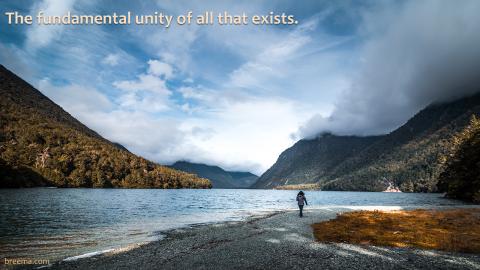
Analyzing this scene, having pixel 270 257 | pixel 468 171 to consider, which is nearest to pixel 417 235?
pixel 270 257

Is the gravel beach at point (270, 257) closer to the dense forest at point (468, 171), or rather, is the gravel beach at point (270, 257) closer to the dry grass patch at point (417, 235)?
the dry grass patch at point (417, 235)

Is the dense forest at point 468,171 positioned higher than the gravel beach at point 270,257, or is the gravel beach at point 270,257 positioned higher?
the dense forest at point 468,171

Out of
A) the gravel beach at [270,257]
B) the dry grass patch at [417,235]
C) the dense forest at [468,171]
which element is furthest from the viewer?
the dense forest at [468,171]

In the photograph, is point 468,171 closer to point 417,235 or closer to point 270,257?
point 417,235

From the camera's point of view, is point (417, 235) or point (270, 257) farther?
point (417, 235)

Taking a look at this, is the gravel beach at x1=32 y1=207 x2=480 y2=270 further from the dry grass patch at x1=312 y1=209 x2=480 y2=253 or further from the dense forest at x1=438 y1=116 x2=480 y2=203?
the dense forest at x1=438 y1=116 x2=480 y2=203

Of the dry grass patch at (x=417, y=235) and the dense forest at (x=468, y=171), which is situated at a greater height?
the dense forest at (x=468, y=171)

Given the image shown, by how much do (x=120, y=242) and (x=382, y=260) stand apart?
83.9ft

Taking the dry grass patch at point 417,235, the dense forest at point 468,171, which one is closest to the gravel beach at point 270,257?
the dry grass patch at point 417,235

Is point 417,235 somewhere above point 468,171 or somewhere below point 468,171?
below

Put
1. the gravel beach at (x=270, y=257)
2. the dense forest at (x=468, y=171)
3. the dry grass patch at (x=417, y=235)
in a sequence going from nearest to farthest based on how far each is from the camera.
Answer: the gravel beach at (x=270, y=257), the dry grass patch at (x=417, y=235), the dense forest at (x=468, y=171)

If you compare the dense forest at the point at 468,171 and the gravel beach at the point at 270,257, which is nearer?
the gravel beach at the point at 270,257

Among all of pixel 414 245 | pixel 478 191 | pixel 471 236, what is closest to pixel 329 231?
pixel 414 245

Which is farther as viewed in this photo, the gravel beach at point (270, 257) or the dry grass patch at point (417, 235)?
the dry grass patch at point (417, 235)
